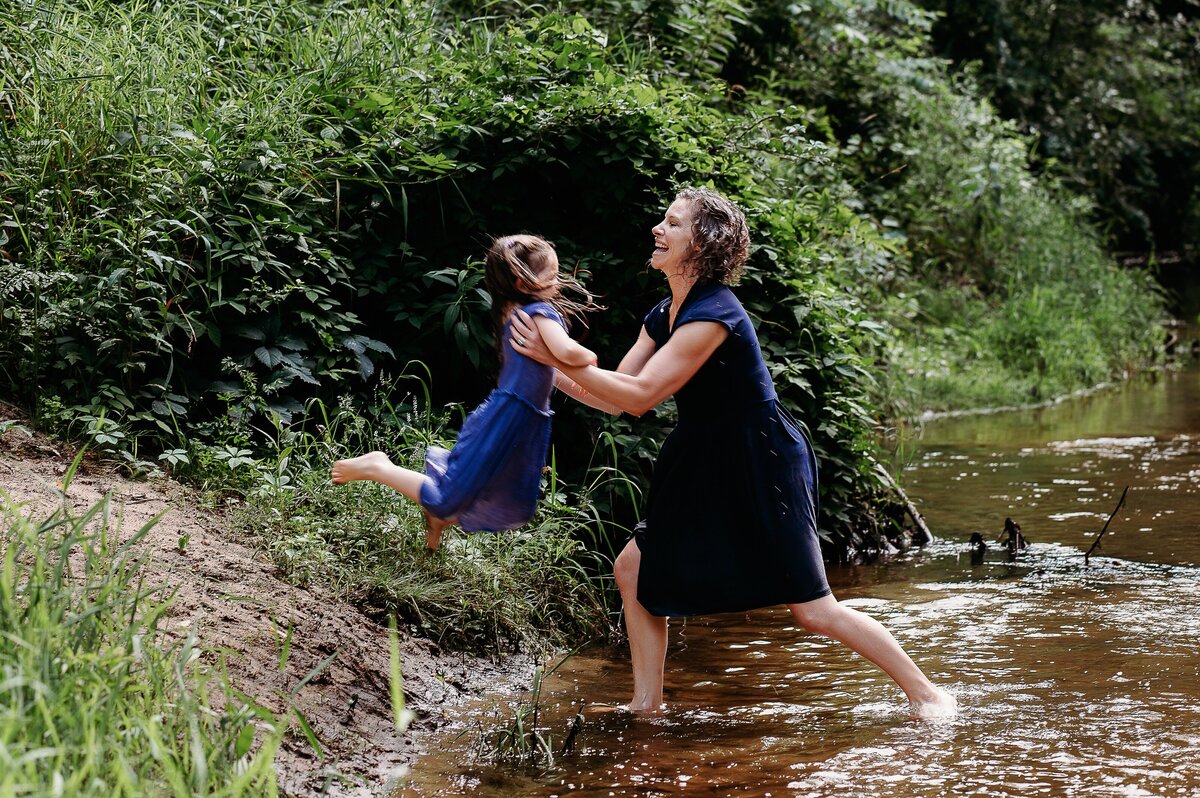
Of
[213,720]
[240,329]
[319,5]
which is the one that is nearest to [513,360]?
[213,720]

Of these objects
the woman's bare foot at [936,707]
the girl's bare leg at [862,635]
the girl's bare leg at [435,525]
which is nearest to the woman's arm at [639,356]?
the girl's bare leg at [435,525]

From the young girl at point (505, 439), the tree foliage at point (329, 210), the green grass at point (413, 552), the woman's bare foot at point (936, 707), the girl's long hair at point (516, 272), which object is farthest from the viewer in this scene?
the tree foliage at point (329, 210)

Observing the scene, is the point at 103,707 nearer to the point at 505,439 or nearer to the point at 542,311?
the point at 505,439

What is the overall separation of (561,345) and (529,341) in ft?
0.44

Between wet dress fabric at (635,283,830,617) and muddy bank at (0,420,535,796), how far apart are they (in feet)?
3.51

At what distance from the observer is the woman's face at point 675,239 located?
176 inches

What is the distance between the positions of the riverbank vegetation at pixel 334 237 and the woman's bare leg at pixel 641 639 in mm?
921

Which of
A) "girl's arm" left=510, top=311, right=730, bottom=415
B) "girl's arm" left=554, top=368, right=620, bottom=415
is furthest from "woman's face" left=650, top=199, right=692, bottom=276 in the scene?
"girl's arm" left=554, top=368, right=620, bottom=415

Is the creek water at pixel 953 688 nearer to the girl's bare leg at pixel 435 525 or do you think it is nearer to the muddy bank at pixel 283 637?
the muddy bank at pixel 283 637

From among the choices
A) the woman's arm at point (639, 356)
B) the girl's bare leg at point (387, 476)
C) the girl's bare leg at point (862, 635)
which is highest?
the woman's arm at point (639, 356)

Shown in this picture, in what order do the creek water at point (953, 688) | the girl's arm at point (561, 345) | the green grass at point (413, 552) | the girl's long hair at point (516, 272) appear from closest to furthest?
the creek water at point (953, 688), the girl's arm at point (561, 345), the girl's long hair at point (516, 272), the green grass at point (413, 552)

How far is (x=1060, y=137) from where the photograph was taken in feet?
67.1

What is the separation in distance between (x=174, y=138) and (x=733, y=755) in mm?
4074

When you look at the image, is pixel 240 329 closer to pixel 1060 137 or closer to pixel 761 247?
pixel 761 247
